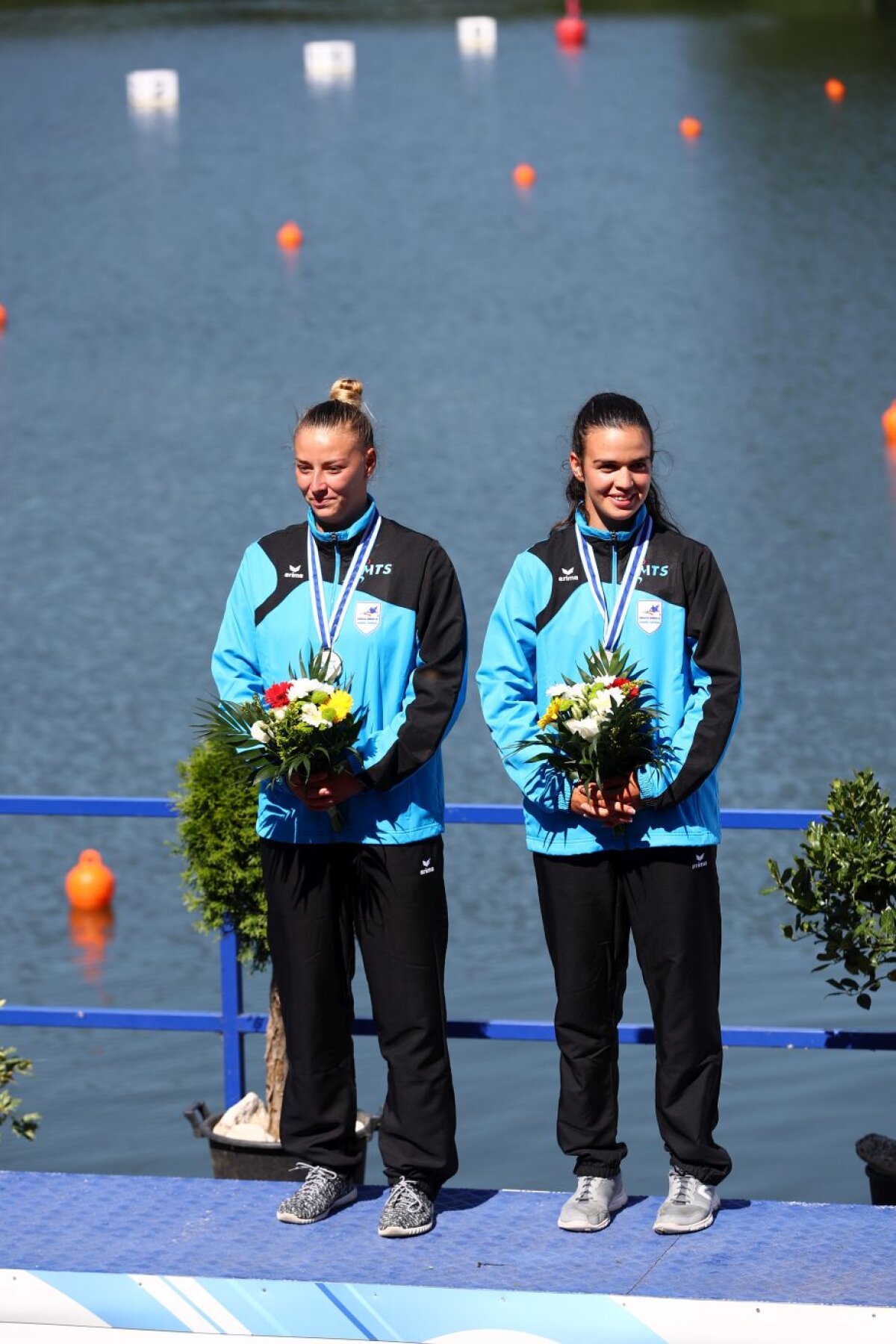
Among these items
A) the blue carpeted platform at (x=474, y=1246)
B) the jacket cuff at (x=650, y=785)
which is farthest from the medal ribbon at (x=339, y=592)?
the blue carpeted platform at (x=474, y=1246)

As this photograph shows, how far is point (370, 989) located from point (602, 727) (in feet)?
2.89

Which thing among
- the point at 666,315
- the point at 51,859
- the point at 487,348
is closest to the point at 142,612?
the point at 51,859

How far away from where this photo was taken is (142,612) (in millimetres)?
16641

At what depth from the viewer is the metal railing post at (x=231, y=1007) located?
588 centimetres

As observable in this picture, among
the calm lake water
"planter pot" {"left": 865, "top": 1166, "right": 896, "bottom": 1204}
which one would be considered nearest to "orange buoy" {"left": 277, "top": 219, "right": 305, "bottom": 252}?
the calm lake water

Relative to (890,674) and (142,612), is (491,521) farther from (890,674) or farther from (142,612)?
(890,674)

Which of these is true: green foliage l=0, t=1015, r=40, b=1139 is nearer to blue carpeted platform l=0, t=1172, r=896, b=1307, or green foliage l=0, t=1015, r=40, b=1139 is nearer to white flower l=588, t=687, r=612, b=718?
blue carpeted platform l=0, t=1172, r=896, b=1307

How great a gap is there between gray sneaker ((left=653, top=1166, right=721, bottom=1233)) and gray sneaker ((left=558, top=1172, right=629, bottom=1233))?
4.8 inches

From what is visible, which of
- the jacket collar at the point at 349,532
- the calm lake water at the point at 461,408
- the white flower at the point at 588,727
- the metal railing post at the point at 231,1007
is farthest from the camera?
the calm lake water at the point at 461,408

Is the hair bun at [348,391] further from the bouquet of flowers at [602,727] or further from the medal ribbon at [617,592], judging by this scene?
the bouquet of flowers at [602,727]

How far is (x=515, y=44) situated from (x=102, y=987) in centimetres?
4338

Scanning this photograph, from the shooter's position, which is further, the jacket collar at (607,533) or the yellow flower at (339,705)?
the jacket collar at (607,533)

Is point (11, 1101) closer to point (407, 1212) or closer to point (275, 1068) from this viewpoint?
point (407, 1212)

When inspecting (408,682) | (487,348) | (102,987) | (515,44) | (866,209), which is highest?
(515,44)
